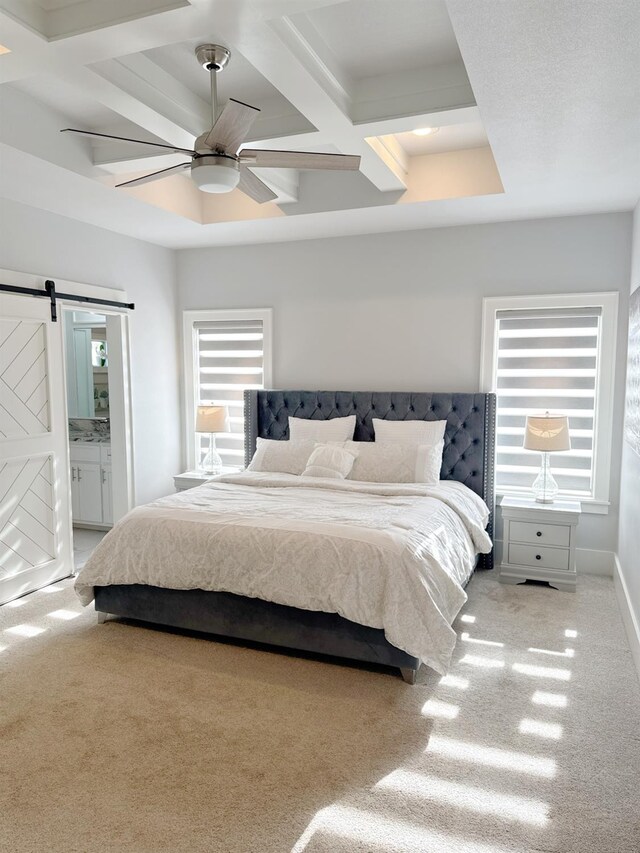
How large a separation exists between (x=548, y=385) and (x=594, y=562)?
139 centimetres

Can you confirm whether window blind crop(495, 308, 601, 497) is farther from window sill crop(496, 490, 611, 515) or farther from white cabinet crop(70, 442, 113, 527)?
white cabinet crop(70, 442, 113, 527)

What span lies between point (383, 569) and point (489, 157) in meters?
2.80

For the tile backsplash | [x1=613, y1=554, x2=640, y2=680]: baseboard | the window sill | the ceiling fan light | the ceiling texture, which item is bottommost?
[x1=613, y1=554, x2=640, y2=680]: baseboard

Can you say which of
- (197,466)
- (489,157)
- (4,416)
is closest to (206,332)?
(197,466)

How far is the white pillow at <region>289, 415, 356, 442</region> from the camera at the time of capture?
492cm

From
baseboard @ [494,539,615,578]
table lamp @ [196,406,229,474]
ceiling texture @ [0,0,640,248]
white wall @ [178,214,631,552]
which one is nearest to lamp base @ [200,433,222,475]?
table lamp @ [196,406,229,474]

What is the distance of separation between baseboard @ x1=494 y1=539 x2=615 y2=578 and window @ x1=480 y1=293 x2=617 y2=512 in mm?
352

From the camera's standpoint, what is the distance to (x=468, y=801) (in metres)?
2.13

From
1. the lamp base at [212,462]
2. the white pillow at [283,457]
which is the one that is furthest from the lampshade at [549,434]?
the lamp base at [212,462]

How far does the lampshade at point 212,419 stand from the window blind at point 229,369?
0.25 m

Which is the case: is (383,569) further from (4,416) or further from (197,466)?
(197,466)

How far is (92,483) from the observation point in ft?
18.5

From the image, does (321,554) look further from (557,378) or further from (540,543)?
(557,378)

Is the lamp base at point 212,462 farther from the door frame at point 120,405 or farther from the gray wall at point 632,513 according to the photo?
the gray wall at point 632,513
